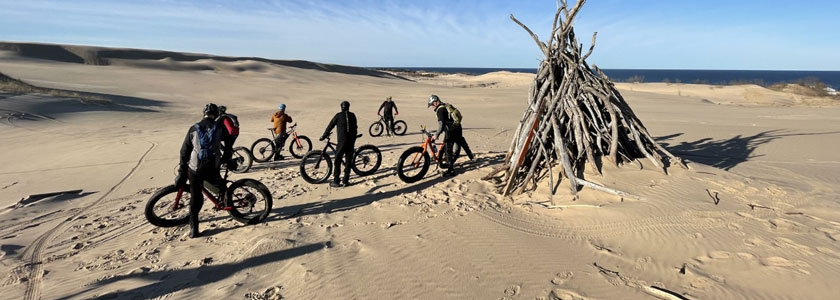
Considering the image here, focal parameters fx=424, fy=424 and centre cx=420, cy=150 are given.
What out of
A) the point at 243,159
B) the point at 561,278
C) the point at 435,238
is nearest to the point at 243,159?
the point at 243,159

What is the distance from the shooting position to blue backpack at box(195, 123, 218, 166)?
4.81 m

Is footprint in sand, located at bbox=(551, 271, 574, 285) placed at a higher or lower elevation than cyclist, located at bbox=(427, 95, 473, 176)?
lower

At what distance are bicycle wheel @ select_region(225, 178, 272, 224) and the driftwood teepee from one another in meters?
3.46

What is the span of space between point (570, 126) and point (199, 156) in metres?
5.14

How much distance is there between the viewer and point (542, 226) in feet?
17.5

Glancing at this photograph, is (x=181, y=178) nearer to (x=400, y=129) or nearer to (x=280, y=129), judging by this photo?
(x=280, y=129)

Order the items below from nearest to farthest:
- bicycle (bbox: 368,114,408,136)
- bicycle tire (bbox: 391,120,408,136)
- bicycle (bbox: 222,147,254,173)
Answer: bicycle (bbox: 222,147,254,173)
bicycle (bbox: 368,114,408,136)
bicycle tire (bbox: 391,120,408,136)

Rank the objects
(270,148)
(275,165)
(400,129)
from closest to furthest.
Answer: (275,165)
(270,148)
(400,129)

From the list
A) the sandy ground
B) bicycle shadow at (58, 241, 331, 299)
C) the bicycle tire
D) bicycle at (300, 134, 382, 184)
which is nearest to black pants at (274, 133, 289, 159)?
the sandy ground

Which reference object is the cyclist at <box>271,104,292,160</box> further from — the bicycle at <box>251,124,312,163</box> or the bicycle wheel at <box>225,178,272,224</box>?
the bicycle wheel at <box>225,178,272,224</box>

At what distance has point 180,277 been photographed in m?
4.11

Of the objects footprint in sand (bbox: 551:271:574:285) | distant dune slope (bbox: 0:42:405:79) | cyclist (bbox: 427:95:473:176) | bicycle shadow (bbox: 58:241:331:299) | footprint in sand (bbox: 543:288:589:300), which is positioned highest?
distant dune slope (bbox: 0:42:405:79)

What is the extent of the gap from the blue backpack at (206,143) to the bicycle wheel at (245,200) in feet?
1.94

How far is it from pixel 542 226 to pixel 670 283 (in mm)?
1634
